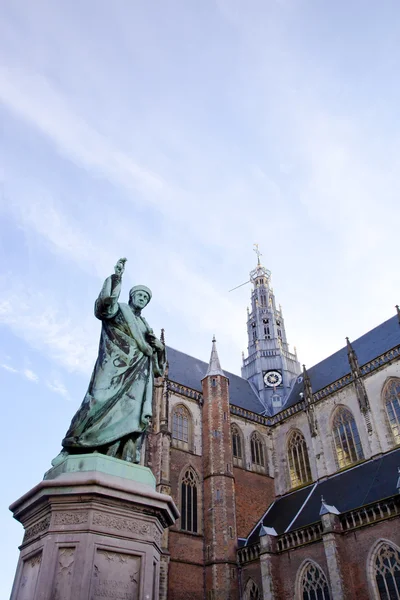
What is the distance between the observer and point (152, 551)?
4.40 meters

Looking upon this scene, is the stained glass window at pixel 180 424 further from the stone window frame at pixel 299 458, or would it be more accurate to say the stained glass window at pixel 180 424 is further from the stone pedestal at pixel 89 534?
the stone pedestal at pixel 89 534

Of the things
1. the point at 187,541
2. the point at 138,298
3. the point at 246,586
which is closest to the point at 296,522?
the point at 246,586

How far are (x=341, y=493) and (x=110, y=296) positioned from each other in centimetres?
2106

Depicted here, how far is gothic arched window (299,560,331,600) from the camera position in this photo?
63.5 ft

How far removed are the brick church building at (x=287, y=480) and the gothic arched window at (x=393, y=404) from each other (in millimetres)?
54

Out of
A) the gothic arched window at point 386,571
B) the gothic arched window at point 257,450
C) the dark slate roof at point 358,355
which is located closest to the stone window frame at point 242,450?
the gothic arched window at point 257,450

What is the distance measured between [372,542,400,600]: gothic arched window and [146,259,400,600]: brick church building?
0.14ft

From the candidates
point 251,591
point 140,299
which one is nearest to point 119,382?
point 140,299

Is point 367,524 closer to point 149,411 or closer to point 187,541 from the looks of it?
point 187,541

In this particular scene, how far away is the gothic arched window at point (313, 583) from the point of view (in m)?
19.4

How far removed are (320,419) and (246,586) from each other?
9.87 meters

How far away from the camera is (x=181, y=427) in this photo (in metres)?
27.8

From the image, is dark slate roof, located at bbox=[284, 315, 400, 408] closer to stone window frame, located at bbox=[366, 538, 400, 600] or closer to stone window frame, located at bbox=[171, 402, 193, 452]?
stone window frame, located at bbox=[171, 402, 193, 452]

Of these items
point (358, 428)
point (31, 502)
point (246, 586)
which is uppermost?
point (358, 428)
